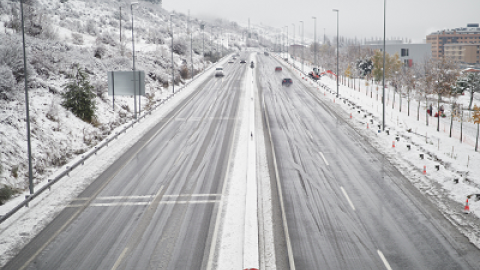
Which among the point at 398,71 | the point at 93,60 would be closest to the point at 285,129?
the point at 93,60

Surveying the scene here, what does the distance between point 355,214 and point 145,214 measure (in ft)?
27.3

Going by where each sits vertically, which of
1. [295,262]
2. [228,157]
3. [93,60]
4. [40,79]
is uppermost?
[93,60]

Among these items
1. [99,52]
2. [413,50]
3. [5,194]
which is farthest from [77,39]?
[413,50]

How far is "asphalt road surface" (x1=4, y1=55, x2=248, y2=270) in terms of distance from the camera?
11.6 m

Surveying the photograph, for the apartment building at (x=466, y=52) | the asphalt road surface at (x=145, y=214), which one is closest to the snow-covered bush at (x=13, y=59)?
the asphalt road surface at (x=145, y=214)

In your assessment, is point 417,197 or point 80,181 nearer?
point 417,197

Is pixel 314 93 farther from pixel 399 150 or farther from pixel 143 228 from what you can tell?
pixel 143 228

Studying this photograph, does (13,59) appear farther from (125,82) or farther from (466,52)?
(466,52)

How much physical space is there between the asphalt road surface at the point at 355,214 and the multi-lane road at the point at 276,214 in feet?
0.14

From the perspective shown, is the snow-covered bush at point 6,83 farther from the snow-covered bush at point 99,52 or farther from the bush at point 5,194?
the snow-covered bush at point 99,52

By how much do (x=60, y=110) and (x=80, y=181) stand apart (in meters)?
11.1

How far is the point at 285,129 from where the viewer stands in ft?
97.7

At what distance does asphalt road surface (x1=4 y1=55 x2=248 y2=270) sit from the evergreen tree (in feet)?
18.7

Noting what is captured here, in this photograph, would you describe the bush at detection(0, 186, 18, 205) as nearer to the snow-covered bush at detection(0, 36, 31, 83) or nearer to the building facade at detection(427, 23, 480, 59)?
the snow-covered bush at detection(0, 36, 31, 83)
